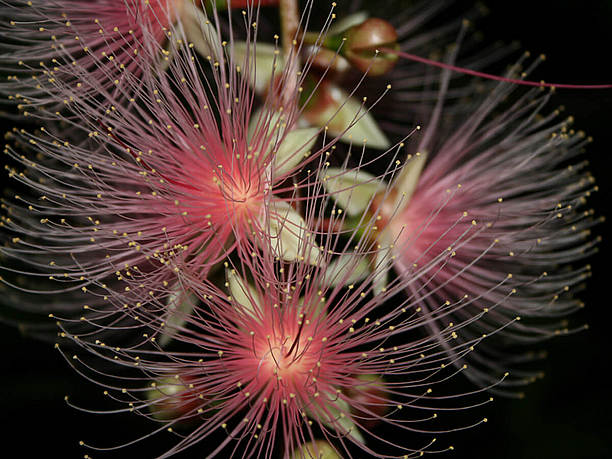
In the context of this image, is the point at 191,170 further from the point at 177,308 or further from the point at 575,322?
the point at 575,322

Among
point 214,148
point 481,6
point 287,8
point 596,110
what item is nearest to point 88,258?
point 214,148

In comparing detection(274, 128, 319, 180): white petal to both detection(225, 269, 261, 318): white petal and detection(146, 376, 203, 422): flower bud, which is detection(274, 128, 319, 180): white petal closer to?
detection(225, 269, 261, 318): white petal

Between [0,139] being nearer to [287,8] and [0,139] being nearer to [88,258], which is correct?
[88,258]

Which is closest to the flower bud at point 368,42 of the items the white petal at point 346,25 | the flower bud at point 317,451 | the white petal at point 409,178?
the white petal at point 346,25

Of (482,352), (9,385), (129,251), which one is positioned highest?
(129,251)

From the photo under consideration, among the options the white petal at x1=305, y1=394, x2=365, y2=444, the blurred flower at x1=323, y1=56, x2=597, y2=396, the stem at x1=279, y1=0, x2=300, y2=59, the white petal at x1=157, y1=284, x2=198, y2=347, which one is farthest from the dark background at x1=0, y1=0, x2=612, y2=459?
the white petal at x1=157, y1=284, x2=198, y2=347

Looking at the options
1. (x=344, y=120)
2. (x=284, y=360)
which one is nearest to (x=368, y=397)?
(x=284, y=360)
